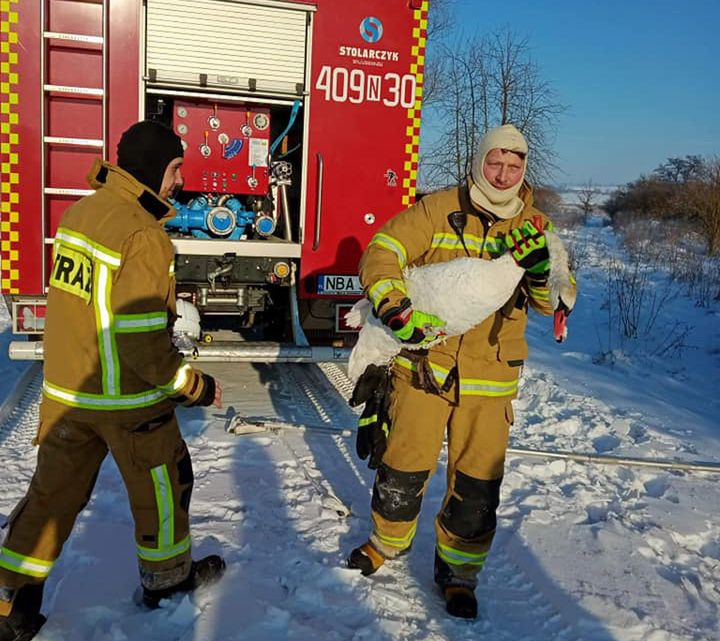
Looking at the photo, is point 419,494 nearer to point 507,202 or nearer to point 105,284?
point 507,202

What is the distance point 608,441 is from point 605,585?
2090 millimetres

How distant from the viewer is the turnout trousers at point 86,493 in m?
2.43

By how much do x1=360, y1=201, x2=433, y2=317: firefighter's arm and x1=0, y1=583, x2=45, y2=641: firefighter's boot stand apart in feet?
5.13

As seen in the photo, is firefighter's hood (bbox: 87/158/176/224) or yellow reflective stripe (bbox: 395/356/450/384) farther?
yellow reflective stripe (bbox: 395/356/450/384)

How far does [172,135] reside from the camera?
252cm

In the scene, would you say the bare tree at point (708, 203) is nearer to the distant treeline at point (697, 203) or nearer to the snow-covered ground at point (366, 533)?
the distant treeline at point (697, 203)

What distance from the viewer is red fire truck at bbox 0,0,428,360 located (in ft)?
15.5

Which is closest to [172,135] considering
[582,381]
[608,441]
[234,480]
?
[234,480]

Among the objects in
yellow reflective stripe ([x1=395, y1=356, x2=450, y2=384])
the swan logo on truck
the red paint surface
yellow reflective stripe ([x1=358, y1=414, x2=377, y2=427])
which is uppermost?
the swan logo on truck

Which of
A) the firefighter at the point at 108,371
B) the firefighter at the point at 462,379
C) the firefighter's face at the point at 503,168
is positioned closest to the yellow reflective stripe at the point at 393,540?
the firefighter at the point at 462,379

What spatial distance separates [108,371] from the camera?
7.83 feet

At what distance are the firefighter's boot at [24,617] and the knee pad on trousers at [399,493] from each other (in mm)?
1338

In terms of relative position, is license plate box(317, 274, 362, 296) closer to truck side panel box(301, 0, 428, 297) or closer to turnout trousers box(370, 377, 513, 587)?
truck side panel box(301, 0, 428, 297)

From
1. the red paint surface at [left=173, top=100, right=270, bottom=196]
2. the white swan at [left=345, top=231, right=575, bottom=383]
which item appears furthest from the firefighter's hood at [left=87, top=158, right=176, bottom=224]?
the red paint surface at [left=173, top=100, right=270, bottom=196]
